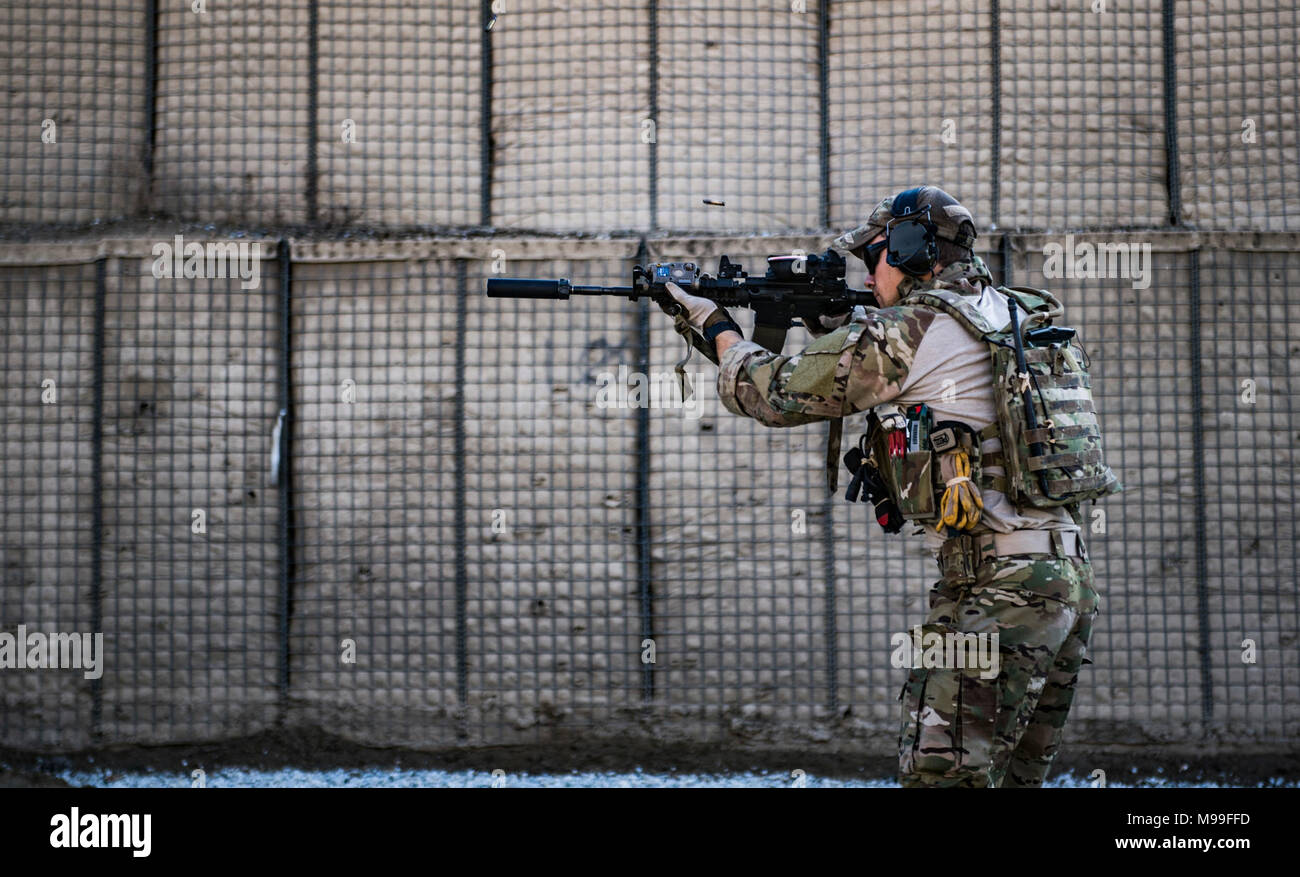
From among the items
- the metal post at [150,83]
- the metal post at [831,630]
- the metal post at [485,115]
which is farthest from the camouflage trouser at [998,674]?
the metal post at [150,83]

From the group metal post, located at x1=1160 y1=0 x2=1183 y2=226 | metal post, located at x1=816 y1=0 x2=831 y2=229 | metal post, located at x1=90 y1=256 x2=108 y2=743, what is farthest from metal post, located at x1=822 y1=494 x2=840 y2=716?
metal post, located at x1=90 y1=256 x2=108 y2=743

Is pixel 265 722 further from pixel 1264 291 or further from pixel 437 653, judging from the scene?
pixel 1264 291

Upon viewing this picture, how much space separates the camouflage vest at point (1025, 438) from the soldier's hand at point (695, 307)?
2.06 ft

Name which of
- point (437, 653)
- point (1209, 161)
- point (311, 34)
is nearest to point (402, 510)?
point (437, 653)

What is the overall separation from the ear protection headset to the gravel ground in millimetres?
2597

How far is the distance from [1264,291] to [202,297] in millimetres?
4862

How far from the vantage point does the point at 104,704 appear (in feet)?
15.8

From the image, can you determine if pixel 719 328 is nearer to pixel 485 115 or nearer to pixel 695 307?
pixel 695 307

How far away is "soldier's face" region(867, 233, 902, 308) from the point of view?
125 inches

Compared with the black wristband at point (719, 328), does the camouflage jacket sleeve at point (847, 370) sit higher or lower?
lower

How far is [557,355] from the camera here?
4867 mm

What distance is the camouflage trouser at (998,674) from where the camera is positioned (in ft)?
9.17

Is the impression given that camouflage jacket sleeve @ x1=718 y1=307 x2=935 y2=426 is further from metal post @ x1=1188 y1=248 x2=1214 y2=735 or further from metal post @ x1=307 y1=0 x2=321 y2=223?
metal post @ x1=307 y1=0 x2=321 y2=223

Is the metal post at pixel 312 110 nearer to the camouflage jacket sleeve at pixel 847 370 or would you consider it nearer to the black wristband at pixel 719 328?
the black wristband at pixel 719 328
